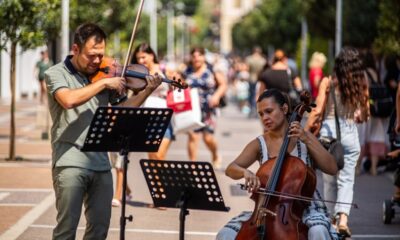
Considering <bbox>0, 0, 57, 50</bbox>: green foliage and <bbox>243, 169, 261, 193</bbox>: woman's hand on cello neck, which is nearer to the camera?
<bbox>243, 169, 261, 193</bbox>: woman's hand on cello neck

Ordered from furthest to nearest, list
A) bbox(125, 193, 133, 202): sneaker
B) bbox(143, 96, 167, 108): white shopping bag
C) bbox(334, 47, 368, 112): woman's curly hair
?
bbox(125, 193, 133, 202): sneaker
bbox(143, 96, 167, 108): white shopping bag
bbox(334, 47, 368, 112): woman's curly hair

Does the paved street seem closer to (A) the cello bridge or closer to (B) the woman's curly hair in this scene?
(B) the woman's curly hair

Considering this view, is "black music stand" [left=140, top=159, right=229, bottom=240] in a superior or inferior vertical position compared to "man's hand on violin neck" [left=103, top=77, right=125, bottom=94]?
inferior

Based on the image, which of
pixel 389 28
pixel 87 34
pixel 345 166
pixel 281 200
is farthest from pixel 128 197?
pixel 389 28

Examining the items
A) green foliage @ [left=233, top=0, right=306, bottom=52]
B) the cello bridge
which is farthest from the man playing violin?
green foliage @ [left=233, top=0, right=306, bottom=52]

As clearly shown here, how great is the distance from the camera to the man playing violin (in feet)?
24.0

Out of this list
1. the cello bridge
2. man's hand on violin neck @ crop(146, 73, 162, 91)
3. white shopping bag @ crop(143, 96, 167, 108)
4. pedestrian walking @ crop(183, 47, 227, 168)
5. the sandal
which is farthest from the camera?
pedestrian walking @ crop(183, 47, 227, 168)

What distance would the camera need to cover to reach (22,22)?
17750 mm

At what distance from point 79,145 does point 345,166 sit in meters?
4.24

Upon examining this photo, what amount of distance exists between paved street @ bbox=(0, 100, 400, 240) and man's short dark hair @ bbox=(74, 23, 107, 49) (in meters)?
3.52

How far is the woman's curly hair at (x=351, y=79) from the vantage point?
35.7ft

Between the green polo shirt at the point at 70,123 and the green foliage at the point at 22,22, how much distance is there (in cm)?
1005

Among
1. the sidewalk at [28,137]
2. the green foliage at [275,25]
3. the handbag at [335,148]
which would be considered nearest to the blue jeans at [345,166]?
the handbag at [335,148]

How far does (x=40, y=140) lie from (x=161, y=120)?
15.1 meters
